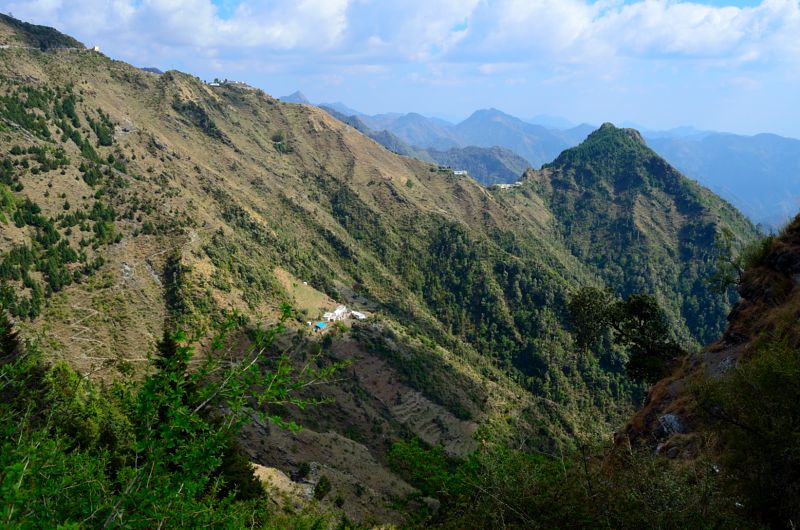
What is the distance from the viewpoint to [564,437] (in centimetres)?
8950

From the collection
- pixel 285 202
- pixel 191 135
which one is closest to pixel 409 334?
pixel 285 202

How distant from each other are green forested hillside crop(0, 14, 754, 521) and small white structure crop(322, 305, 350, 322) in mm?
2213

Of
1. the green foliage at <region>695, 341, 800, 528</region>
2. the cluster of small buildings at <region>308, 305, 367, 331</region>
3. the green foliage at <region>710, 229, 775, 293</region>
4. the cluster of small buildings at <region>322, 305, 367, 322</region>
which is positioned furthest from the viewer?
the cluster of small buildings at <region>322, 305, 367, 322</region>

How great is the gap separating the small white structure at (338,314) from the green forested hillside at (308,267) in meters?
2.21

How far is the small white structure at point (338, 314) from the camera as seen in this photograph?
87.6 metres

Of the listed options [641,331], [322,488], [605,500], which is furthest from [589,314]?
[605,500]

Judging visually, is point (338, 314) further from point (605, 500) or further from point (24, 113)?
point (605, 500)

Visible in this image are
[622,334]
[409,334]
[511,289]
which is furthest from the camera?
[511,289]

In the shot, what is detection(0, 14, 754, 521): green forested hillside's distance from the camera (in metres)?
56.3

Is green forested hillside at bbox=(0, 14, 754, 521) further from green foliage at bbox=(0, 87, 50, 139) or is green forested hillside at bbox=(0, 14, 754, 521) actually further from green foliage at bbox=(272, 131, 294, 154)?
green foliage at bbox=(272, 131, 294, 154)

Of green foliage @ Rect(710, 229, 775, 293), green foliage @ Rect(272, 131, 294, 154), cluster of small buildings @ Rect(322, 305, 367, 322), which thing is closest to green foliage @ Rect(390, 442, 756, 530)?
green foliage @ Rect(710, 229, 775, 293)

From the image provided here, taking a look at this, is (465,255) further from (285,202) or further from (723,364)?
(723,364)

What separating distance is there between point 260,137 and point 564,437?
12544cm

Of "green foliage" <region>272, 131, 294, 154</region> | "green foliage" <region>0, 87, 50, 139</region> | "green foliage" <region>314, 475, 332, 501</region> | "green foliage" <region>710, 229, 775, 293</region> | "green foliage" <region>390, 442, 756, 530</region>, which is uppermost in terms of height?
Answer: "green foliage" <region>272, 131, 294, 154</region>
